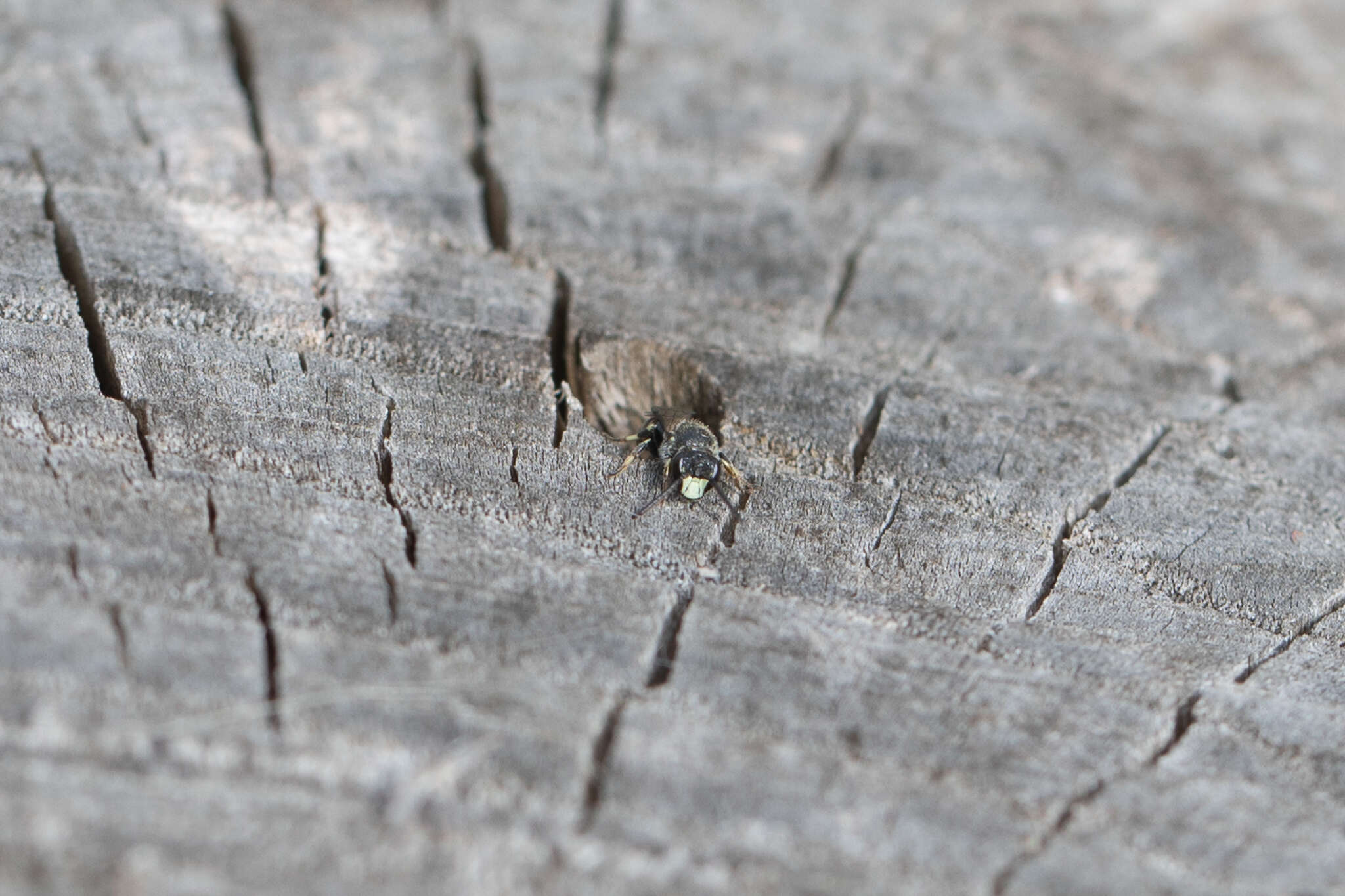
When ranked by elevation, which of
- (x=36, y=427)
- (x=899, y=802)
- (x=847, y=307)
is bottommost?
(x=899, y=802)

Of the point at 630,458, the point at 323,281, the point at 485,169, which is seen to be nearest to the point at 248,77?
the point at 485,169

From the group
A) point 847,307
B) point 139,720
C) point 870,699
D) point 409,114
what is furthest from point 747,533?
point 409,114

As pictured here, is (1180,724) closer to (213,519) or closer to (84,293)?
(213,519)

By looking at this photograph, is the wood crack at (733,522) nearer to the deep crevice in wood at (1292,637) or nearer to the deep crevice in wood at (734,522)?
the deep crevice in wood at (734,522)

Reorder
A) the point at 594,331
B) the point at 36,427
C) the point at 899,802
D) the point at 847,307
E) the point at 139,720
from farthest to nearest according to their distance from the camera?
1. the point at 847,307
2. the point at 594,331
3. the point at 36,427
4. the point at 899,802
5. the point at 139,720

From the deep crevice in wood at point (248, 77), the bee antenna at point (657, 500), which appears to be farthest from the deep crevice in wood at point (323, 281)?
the bee antenna at point (657, 500)

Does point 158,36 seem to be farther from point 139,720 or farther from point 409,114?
point 139,720
